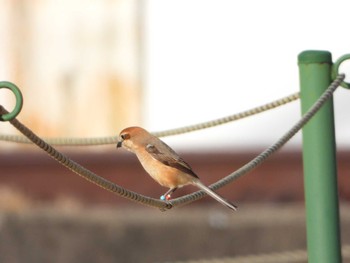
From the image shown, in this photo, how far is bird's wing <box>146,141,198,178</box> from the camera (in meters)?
4.63

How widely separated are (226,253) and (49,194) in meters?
2.34

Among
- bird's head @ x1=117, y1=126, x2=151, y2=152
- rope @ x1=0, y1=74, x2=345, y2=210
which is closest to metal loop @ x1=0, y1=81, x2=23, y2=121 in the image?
rope @ x1=0, y1=74, x2=345, y2=210

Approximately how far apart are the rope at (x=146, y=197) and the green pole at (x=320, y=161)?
0.23 ft

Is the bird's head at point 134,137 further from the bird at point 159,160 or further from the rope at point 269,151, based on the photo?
the rope at point 269,151

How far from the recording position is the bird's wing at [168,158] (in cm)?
463

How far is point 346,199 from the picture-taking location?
10625 millimetres

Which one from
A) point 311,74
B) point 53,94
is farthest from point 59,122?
point 311,74

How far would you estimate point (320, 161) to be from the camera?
4.20m

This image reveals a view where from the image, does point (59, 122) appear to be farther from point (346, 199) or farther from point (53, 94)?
point (346, 199)

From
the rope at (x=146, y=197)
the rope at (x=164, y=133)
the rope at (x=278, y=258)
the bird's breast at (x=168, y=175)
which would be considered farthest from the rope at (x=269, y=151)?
the rope at (x=278, y=258)

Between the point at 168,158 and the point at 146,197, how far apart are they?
3.27 ft

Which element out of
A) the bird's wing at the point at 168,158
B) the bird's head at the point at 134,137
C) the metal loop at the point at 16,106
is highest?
the metal loop at the point at 16,106

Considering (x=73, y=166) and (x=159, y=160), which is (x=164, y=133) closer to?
(x=159, y=160)

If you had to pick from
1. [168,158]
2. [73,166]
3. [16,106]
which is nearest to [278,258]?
[168,158]
